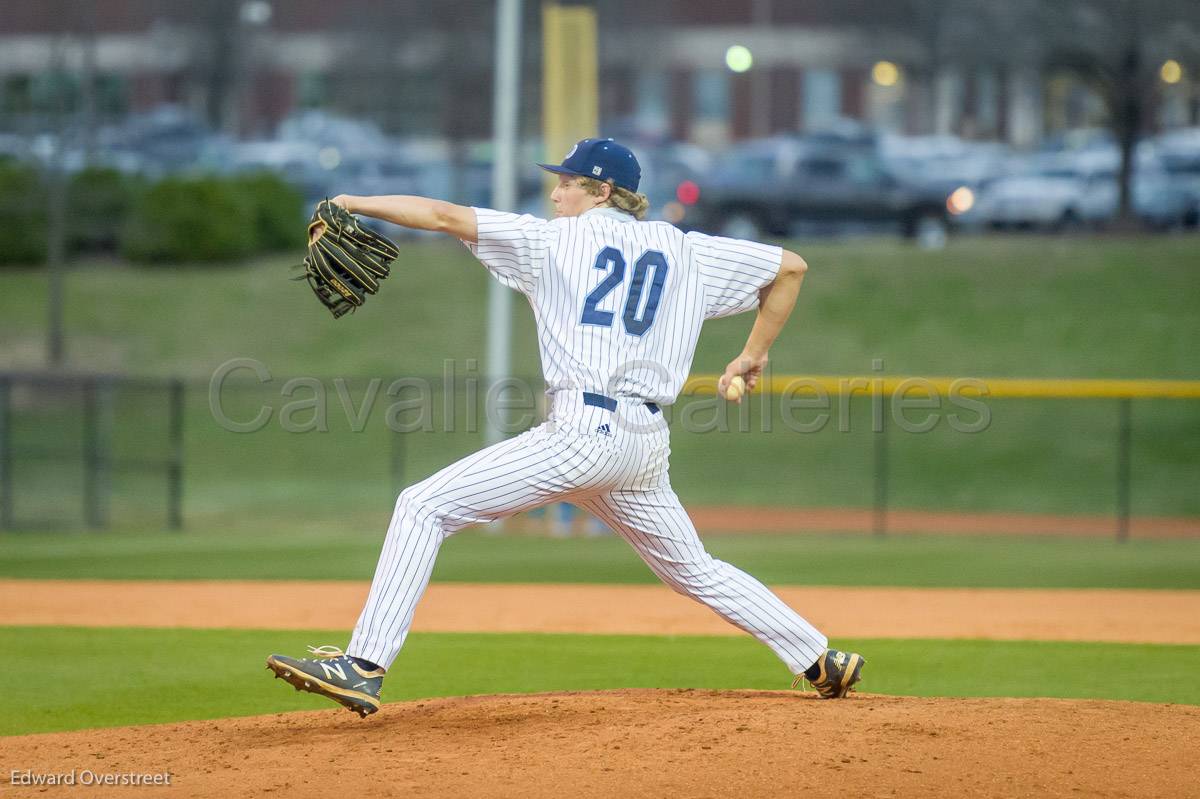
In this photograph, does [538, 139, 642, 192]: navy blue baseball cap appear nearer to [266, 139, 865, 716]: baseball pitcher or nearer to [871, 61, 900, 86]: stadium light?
Answer: [266, 139, 865, 716]: baseball pitcher

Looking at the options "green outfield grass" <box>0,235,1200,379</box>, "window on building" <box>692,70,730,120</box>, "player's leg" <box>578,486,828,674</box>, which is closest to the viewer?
"player's leg" <box>578,486,828,674</box>

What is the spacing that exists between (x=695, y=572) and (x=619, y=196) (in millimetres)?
1342

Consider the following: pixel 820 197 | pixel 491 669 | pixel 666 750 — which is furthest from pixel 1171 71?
pixel 666 750

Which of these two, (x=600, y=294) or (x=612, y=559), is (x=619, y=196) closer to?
(x=600, y=294)

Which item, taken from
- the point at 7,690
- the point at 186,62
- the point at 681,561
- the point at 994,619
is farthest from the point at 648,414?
the point at 186,62

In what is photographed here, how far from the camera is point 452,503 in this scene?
5.02 m

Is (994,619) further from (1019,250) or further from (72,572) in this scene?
(1019,250)

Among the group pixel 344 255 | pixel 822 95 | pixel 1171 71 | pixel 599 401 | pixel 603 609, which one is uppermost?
pixel 822 95

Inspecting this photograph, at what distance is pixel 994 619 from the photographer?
358 inches

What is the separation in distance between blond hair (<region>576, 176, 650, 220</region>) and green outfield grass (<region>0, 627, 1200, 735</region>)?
7.66ft

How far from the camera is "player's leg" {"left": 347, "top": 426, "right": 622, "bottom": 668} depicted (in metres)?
4.97

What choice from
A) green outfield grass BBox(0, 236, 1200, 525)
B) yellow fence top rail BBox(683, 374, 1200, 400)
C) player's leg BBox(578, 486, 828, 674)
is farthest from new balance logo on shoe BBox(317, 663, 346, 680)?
green outfield grass BBox(0, 236, 1200, 525)

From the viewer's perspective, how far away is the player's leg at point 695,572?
5270 millimetres

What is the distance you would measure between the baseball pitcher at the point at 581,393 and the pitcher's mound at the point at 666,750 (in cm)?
33
